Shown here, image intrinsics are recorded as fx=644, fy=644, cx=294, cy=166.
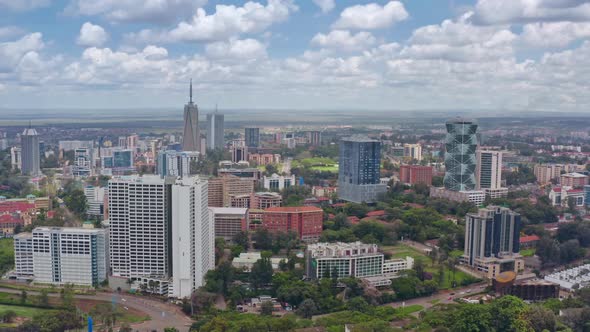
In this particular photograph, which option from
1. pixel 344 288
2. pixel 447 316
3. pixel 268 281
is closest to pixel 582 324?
pixel 447 316

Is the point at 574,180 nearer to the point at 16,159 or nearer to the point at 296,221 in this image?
the point at 296,221

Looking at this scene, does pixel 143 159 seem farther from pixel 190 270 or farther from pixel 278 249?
pixel 190 270

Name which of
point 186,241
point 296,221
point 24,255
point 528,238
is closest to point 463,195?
point 528,238

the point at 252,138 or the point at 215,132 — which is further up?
the point at 215,132

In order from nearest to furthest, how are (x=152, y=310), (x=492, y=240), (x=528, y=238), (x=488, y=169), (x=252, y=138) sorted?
(x=152, y=310) < (x=492, y=240) < (x=528, y=238) < (x=488, y=169) < (x=252, y=138)

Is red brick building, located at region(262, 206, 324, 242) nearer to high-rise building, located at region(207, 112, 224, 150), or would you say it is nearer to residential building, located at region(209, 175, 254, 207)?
residential building, located at region(209, 175, 254, 207)

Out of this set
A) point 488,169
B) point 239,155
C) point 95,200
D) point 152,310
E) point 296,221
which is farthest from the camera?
point 239,155

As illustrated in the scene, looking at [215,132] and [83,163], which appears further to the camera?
[215,132]
